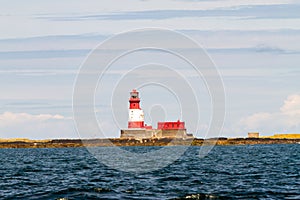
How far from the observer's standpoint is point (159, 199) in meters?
38.7

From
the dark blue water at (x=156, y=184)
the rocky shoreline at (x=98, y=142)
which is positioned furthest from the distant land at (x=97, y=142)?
the dark blue water at (x=156, y=184)

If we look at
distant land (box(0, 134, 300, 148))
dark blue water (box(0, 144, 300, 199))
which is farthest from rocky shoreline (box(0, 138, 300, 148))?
dark blue water (box(0, 144, 300, 199))

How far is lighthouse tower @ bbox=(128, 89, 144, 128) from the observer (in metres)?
148

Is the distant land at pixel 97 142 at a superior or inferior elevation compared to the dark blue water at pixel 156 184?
superior

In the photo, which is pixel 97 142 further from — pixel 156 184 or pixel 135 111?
pixel 156 184

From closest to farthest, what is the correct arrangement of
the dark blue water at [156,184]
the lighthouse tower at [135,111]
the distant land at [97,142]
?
the dark blue water at [156,184]
the lighthouse tower at [135,111]
the distant land at [97,142]

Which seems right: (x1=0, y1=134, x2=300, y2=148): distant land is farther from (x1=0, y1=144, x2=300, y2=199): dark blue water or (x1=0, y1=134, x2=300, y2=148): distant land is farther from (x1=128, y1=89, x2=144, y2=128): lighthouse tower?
(x1=0, y1=144, x2=300, y2=199): dark blue water

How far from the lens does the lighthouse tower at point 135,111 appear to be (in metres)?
148

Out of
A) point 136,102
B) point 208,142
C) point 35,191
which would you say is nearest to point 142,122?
point 136,102

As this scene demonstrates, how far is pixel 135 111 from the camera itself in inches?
5842

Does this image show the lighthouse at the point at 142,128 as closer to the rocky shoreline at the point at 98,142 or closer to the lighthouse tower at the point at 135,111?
the lighthouse tower at the point at 135,111

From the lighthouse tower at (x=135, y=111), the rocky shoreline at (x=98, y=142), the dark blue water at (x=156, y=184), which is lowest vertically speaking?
the dark blue water at (x=156, y=184)

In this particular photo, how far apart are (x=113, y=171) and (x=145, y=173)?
170 inches

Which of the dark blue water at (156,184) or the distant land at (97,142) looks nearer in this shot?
the dark blue water at (156,184)
